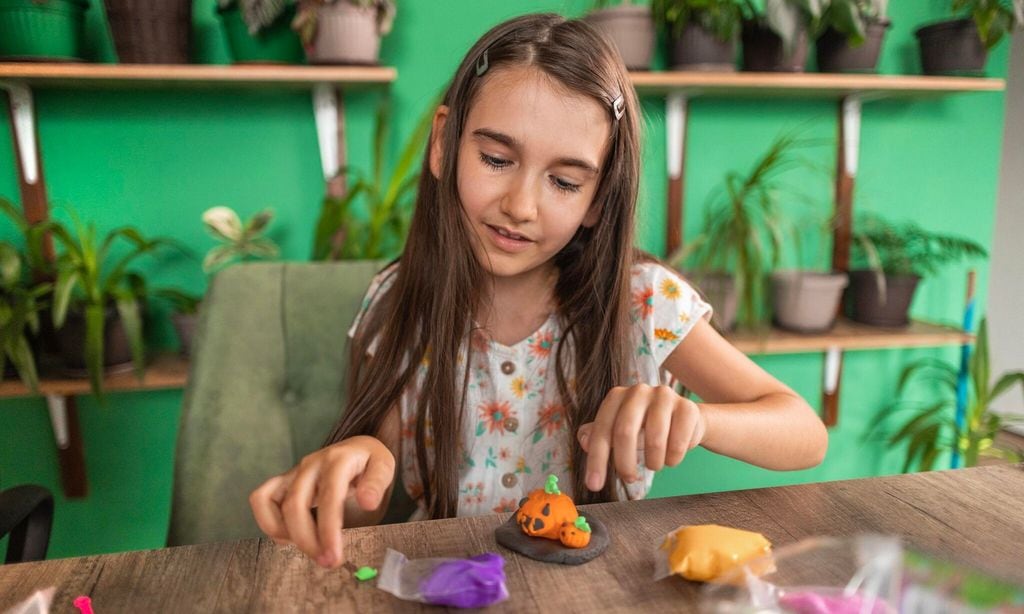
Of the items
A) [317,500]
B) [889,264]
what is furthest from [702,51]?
[317,500]

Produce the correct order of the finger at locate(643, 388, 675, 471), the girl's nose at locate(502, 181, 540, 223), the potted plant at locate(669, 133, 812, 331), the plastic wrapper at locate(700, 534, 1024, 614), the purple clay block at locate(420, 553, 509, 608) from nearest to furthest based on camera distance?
the plastic wrapper at locate(700, 534, 1024, 614) → the purple clay block at locate(420, 553, 509, 608) → the finger at locate(643, 388, 675, 471) → the girl's nose at locate(502, 181, 540, 223) → the potted plant at locate(669, 133, 812, 331)

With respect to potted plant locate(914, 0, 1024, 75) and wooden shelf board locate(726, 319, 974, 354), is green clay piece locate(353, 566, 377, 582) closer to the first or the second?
wooden shelf board locate(726, 319, 974, 354)

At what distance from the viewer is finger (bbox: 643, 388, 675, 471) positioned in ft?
1.94

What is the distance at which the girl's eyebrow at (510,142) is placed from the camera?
83cm

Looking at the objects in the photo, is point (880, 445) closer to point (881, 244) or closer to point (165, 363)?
point (881, 244)

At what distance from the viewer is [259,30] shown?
156 cm

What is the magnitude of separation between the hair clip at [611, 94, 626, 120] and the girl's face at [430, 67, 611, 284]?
1cm

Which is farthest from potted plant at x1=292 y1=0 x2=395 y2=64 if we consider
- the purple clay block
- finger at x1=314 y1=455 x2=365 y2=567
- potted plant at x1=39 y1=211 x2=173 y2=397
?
the purple clay block

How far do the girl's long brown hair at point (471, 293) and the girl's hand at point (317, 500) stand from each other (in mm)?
344

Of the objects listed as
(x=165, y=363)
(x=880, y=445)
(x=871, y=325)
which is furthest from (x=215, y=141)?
(x=880, y=445)

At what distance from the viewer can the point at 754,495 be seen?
Result: 0.68 meters

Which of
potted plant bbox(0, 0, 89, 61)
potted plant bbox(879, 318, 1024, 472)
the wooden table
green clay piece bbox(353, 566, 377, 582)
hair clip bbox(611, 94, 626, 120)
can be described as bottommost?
potted plant bbox(879, 318, 1024, 472)

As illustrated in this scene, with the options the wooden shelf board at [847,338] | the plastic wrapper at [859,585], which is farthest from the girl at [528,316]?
the wooden shelf board at [847,338]

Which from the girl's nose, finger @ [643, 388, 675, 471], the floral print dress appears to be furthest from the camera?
the floral print dress
